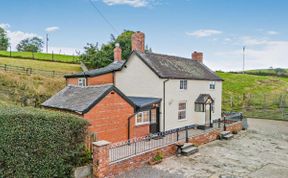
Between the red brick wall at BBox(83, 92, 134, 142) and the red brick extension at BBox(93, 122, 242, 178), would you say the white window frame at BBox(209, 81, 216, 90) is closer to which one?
the red brick extension at BBox(93, 122, 242, 178)

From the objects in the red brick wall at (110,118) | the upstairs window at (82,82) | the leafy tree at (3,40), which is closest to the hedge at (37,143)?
the red brick wall at (110,118)

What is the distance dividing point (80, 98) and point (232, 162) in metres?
10.7

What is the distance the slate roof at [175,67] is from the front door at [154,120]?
3046mm

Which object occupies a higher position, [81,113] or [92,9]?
[92,9]

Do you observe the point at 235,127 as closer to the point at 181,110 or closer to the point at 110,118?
the point at 181,110

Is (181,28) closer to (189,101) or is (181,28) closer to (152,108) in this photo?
(189,101)

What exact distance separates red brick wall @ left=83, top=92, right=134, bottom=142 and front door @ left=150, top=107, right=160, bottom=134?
9.68 ft

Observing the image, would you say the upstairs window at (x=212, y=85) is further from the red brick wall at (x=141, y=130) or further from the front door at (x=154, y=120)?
the red brick wall at (x=141, y=130)

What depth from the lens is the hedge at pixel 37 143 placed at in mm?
9141

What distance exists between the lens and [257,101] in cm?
4138

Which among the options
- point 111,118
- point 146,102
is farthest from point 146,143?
point 146,102

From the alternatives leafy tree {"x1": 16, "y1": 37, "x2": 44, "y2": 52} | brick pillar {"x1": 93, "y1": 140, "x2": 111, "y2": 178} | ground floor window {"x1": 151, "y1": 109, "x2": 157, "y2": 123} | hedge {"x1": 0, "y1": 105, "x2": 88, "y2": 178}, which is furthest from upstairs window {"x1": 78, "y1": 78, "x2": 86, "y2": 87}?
leafy tree {"x1": 16, "y1": 37, "x2": 44, "y2": 52}

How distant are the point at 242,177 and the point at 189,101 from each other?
10.8m

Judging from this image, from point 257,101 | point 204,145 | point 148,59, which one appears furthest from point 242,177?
point 257,101
